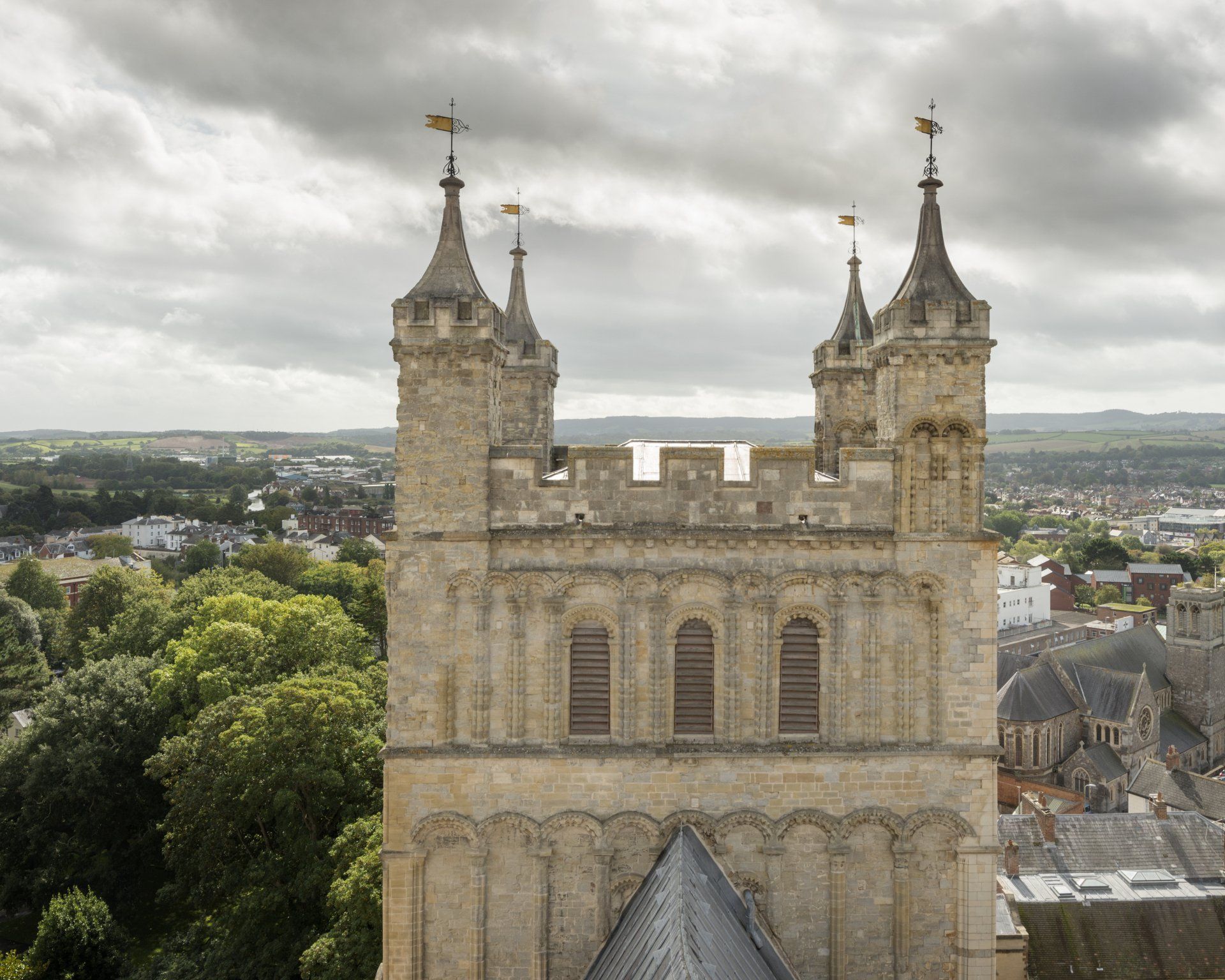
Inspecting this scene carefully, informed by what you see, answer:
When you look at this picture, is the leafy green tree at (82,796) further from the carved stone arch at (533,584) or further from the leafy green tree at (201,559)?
the leafy green tree at (201,559)

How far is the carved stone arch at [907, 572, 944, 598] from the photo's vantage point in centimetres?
1614

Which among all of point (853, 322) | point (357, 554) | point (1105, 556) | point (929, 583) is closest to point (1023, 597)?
point (1105, 556)

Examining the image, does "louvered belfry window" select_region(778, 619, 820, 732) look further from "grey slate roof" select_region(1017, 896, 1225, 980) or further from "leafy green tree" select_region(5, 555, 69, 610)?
"leafy green tree" select_region(5, 555, 69, 610)

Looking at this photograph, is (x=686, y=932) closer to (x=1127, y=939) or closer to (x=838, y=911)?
(x=838, y=911)

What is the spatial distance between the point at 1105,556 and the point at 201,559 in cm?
14669

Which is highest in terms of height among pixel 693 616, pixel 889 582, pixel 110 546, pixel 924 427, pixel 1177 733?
pixel 924 427

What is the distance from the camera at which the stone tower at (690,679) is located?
1602 cm

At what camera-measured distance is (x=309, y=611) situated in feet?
151

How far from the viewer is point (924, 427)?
16.4 meters

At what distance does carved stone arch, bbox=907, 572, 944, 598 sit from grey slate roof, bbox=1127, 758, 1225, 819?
166 feet

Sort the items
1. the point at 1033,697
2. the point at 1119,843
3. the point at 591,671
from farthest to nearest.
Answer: the point at 1033,697, the point at 1119,843, the point at 591,671

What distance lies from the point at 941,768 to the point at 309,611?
37.5 meters

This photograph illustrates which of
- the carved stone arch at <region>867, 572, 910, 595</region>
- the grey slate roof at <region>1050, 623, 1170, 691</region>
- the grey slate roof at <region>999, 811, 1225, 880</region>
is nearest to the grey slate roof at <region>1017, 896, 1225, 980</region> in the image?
the grey slate roof at <region>999, 811, 1225, 880</region>

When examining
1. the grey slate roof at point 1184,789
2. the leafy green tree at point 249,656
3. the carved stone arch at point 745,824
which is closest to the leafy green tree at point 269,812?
the leafy green tree at point 249,656
